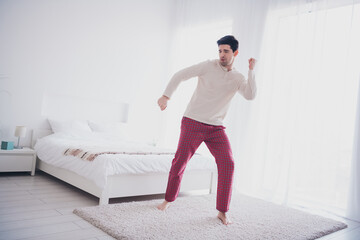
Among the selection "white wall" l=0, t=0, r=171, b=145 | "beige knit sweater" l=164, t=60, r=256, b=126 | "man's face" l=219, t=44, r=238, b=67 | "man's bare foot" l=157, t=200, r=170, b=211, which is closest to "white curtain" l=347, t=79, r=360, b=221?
"beige knit sweater" l=164, t=60, r=256, b=126

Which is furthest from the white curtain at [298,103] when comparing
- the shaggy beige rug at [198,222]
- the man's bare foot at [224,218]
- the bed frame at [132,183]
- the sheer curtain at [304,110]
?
the man's bare foot at [224,218]

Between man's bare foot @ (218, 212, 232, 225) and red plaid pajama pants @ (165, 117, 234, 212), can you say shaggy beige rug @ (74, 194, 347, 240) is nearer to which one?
man's bare foot @ (218, 212, 232, 225)

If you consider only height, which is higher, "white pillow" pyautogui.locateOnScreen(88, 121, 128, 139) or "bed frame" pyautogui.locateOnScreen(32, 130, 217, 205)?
"white pillow" pyautogui.locateOnScreen(88, 121, 128, 139)

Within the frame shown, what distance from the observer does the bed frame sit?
2.73 m

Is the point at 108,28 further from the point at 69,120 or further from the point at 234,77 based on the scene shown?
the point at 234,77

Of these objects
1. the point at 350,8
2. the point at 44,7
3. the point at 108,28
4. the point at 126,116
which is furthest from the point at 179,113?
the point at 350,8

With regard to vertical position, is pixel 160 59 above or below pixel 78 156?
above

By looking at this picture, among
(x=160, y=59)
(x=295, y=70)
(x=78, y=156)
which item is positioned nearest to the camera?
(x=78, y=156)

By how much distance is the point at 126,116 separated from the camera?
512 centimetres

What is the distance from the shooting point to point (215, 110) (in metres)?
2.55

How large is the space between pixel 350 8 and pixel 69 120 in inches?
142

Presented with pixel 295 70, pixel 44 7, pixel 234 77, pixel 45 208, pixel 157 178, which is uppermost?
pixel 44 7

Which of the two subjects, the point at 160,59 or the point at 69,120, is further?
the point at 160,59

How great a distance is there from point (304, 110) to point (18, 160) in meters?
3.28
